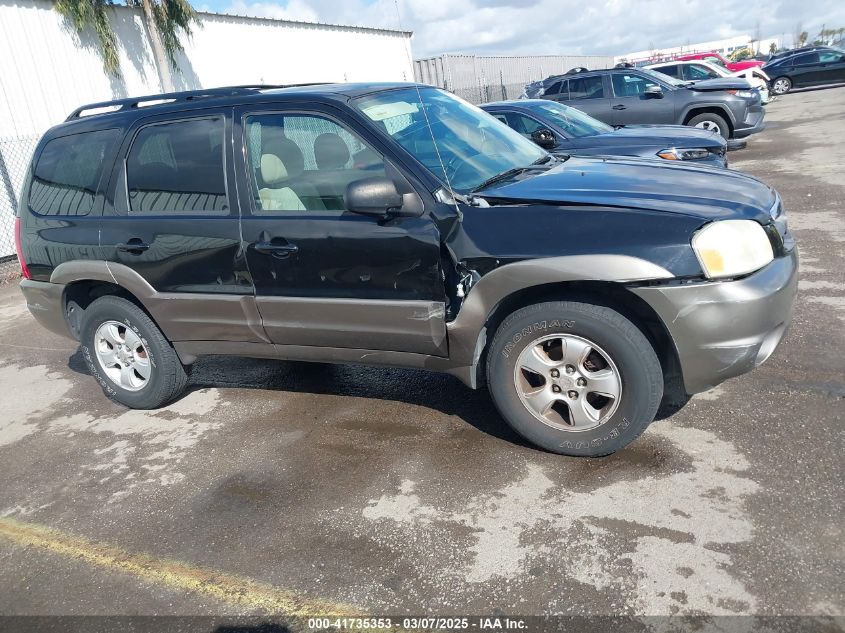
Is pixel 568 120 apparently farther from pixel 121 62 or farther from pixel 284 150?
pixel 121 62

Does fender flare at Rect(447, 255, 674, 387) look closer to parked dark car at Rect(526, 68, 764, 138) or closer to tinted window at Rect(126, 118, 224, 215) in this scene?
tinted window at Rect(126, 118, 224, 215)

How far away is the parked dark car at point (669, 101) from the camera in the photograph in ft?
41.2

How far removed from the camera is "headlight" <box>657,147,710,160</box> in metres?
7.57

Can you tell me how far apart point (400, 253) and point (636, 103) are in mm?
11363

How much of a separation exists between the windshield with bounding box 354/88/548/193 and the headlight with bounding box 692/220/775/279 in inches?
46.4

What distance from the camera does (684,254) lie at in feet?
9.64


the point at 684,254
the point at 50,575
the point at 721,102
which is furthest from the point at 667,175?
the point at 721,102

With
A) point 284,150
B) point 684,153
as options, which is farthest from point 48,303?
point 684,153

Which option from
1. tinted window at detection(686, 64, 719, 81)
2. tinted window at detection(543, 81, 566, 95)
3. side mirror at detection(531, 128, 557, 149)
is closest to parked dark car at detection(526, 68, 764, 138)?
tinted window at detection(543, 81, 566, 95)

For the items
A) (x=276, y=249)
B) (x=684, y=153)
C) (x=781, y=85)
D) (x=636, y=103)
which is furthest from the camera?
(x=781, y=85)

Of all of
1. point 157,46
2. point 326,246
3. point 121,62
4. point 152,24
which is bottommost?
point 326,246

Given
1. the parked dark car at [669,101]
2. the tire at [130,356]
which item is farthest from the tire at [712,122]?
A: the tire at [130,356]

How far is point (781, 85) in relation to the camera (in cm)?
2841

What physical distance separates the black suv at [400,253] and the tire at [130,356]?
0.02 m
